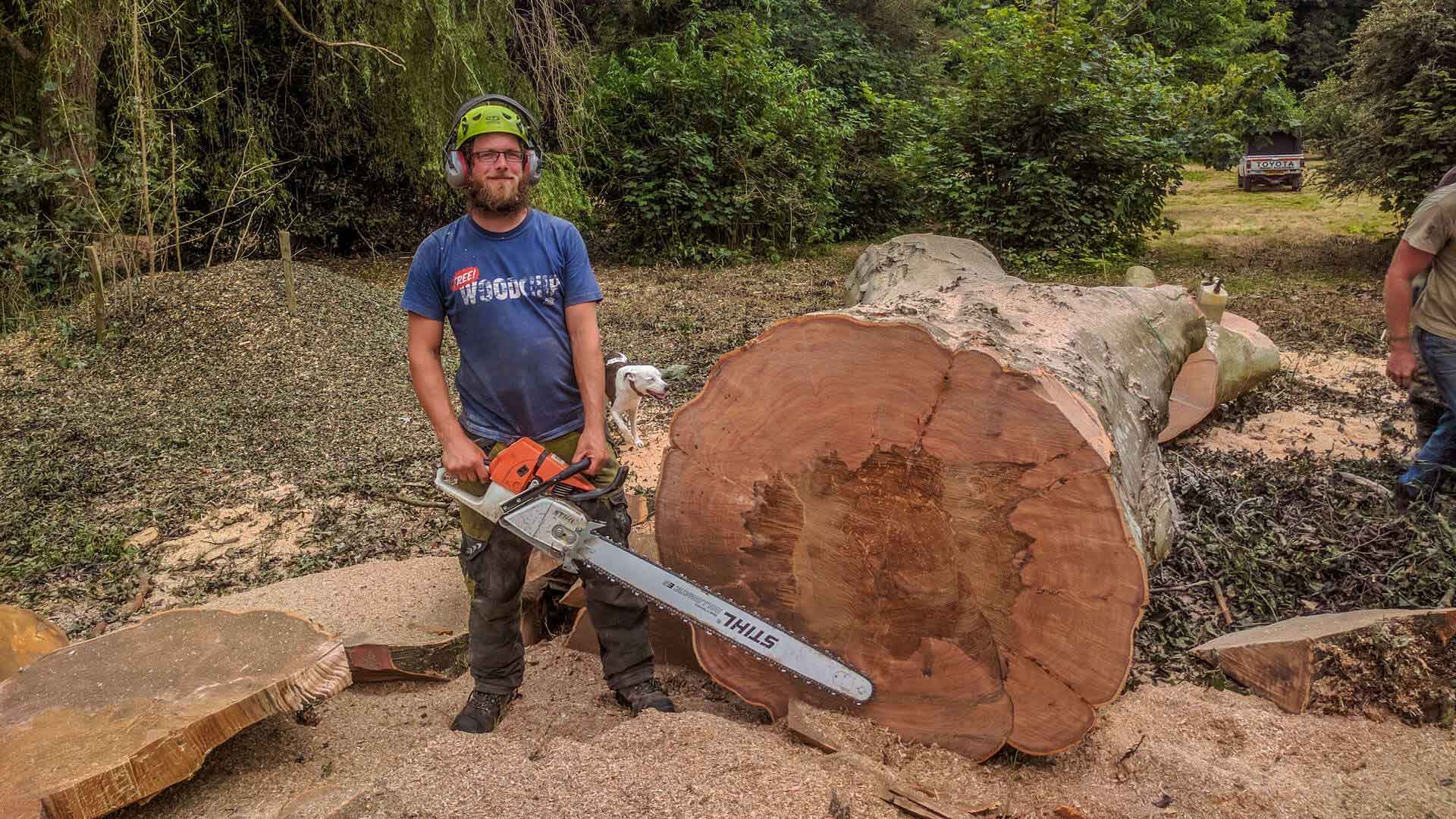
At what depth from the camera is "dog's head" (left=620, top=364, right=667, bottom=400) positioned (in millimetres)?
3143

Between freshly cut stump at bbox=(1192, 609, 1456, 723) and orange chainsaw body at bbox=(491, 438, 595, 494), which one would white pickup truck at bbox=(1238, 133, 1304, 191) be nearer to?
freshly cut stump at bbox=(1192, 609, 1456, 723)

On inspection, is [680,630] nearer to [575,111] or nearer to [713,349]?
[713,349]

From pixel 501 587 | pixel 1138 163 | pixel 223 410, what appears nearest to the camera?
pixel 501 587

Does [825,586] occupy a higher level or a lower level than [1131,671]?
higher

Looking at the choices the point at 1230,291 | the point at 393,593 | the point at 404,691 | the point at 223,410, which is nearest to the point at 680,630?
the point at 404,691

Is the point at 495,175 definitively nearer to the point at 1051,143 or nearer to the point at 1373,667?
the point at 1373,667

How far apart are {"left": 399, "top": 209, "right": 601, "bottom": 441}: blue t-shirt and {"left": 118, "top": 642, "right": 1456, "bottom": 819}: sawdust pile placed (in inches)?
33.9

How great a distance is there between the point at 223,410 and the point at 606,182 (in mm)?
6609

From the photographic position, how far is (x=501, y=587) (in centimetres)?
264

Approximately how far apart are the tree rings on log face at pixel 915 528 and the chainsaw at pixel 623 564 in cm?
9

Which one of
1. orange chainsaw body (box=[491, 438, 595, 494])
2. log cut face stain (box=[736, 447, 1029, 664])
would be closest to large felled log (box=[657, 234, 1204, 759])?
log cut face stain (box=[736, 447, 1029, 664])

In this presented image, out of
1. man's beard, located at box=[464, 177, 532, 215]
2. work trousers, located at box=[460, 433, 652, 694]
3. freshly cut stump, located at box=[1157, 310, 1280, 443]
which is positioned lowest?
freshly cut stump, located at box=[1157, 310, 1280, 443]

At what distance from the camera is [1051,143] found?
10.2 m

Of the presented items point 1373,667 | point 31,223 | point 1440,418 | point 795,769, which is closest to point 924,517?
point 795,769
